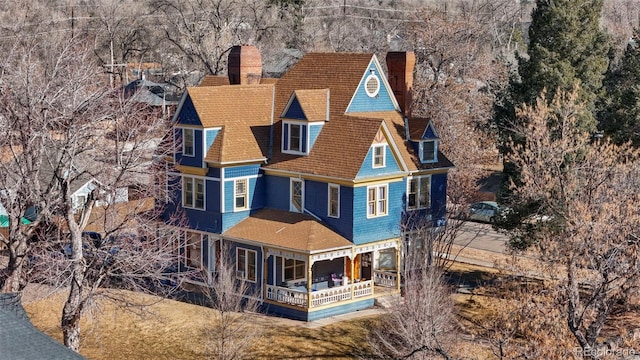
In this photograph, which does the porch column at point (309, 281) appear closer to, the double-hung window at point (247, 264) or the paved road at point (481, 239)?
the double-hung window at point (247, 264)

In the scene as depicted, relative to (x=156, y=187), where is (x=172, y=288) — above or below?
below

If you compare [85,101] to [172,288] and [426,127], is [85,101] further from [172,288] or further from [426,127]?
[426,127]

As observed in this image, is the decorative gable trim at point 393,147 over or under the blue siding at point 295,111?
under

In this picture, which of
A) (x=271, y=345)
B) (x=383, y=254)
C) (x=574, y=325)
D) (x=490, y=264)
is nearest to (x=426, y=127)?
(x=383, y=254)

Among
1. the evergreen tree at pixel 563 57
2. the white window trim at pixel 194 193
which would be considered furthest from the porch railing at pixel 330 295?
the evergreen tree at pixel 563 57

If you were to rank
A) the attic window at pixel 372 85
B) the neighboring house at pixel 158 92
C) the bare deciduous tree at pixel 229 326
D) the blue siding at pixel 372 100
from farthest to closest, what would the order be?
the neighboring house at pixel 158 92
the attic window at pixel 372 85
the blue siding at pixel 372 100
the bare deciduous tree at pixel 229 326

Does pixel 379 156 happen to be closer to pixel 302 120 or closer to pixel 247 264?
pixel 302 120
